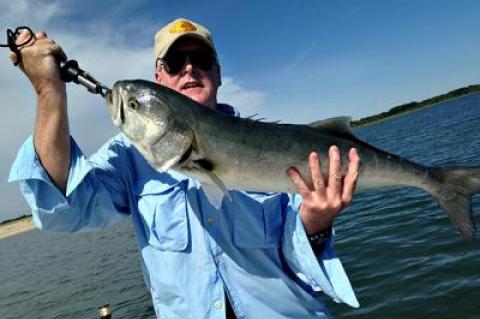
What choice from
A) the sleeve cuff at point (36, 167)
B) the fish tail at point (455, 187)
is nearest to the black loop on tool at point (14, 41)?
the sleeve cuff at point (36, 167)

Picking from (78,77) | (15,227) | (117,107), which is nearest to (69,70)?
(78,77)

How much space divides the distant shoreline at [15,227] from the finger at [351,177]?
110807 mm

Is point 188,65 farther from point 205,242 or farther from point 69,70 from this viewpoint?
point 205,242

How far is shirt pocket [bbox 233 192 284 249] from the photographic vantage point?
4039 mm

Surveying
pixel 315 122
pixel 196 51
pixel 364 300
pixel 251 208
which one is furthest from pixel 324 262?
pixel 364 300

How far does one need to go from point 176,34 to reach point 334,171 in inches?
83.7

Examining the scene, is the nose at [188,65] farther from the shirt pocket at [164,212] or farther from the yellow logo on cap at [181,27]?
the shirt pocket at [164,212]

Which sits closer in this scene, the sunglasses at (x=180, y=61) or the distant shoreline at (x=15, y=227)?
the sunglasses at (x=180, y=61)

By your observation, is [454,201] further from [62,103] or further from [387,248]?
[387,248]

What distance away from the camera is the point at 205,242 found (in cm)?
402

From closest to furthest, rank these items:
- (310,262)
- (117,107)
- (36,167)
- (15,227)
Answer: (36,167)
(117,107)
(310,262)
(15,227)

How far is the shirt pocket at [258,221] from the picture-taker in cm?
404

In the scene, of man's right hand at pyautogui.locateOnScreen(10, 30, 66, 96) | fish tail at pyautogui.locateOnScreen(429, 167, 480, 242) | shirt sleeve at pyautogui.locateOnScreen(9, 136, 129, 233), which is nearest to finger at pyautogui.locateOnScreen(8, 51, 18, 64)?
man's right hand at pyautogui.locateOnScreen(10, 30, 66, 96)

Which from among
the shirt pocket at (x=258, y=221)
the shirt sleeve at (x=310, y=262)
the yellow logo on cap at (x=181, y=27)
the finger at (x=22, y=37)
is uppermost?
the yellow logo on cap at (x=181, y=27)
